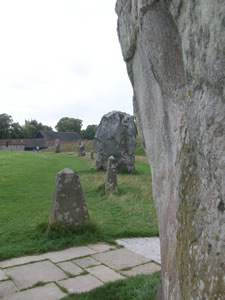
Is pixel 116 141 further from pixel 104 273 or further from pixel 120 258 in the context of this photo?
pixel 104 273

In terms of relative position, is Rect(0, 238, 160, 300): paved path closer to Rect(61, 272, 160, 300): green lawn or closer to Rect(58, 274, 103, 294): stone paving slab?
Rect(58, 274, 103, 294): stone paving slab

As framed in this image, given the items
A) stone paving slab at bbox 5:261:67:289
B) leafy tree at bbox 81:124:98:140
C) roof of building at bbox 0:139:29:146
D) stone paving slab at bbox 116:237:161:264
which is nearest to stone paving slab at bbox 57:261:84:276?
stone paving slab at bbox 5:261:67:289

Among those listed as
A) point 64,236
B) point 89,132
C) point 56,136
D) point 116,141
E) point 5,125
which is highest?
point 5,125

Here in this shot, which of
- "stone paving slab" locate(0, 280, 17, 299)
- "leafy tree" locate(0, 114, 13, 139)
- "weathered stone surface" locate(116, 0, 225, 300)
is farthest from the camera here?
"leafy tree" locate(0, 114, 13, 139)

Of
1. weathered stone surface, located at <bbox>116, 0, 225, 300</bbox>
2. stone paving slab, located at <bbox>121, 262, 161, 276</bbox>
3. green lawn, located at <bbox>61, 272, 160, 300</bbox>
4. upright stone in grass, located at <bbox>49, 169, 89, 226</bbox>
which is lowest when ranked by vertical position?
stone paving slab, located at <bbox>121, 262, 161, 276</bbox>

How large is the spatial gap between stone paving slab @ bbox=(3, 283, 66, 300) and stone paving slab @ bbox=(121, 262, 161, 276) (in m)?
1.09

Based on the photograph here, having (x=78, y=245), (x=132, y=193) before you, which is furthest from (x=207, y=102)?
(x=132, y=193)

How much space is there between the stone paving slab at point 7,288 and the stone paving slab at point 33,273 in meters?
0.07

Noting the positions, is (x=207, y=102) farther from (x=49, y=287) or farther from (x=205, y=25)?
(x=49, y=287)

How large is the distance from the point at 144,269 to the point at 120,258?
593 mm

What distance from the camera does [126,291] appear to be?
3.82 meters

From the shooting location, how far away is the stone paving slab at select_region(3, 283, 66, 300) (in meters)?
3.83

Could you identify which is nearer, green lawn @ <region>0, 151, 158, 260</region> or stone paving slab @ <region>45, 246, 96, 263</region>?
stone paving slab @ <region>45, 246, 96, 263</region>

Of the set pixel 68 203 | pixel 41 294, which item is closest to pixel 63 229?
pixel 68 203
